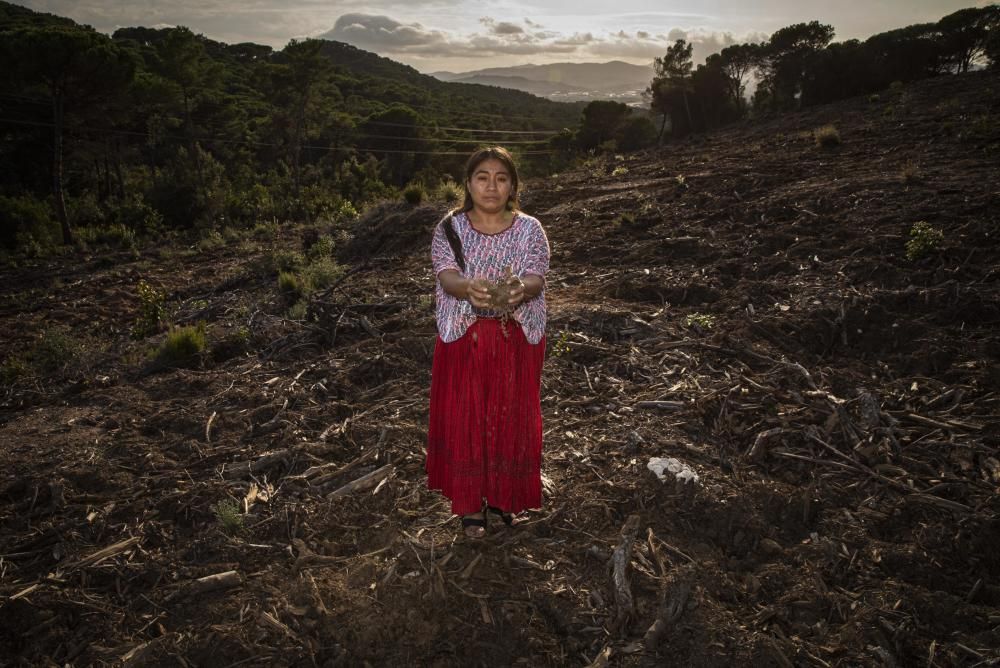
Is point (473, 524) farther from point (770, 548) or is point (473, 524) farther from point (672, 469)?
point (770, 548)

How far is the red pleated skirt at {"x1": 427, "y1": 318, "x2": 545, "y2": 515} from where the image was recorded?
2525mm

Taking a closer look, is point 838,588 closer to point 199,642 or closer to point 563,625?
point 563,625

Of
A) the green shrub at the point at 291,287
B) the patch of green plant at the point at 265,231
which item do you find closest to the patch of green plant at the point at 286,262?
the green shrub at the point at 291,287

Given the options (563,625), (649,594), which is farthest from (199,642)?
(649,594)

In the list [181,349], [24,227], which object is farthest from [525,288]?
[24,227]

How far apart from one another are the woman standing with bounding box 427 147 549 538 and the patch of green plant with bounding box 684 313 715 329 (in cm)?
270

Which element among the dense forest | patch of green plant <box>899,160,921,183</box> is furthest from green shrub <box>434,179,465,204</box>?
patch of green plant <box>899,160,921,183</box>

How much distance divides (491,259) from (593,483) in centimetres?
146

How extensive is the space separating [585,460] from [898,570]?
5.15 feet

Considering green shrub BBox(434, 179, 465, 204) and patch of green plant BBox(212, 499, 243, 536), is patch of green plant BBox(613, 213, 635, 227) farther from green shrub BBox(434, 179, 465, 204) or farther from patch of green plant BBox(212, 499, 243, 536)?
patch of green plant BBox(212, 499, 243, 536)

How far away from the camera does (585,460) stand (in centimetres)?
336

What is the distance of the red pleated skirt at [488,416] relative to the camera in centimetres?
253

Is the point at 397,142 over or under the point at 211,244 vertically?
over

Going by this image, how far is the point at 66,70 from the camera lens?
59.4ft
